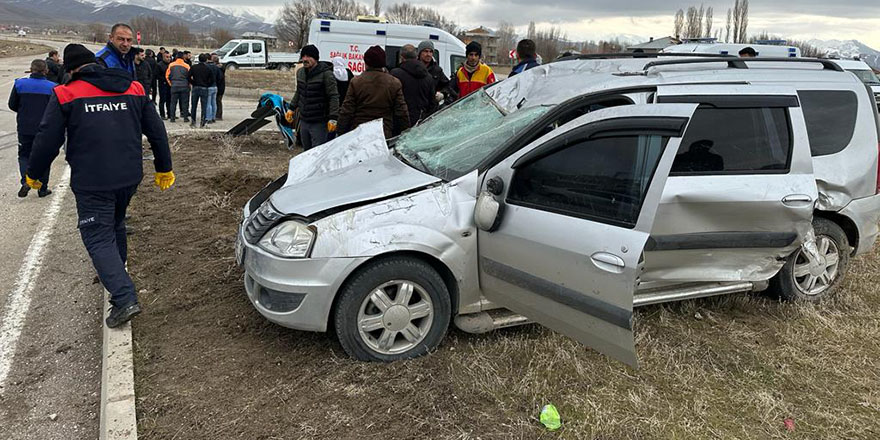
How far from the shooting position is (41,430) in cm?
299

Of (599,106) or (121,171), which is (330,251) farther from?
(599,106)

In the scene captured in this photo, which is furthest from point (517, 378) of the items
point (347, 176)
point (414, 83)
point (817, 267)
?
point (414, 83)

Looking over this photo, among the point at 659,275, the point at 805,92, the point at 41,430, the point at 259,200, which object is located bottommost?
the point at 41,430


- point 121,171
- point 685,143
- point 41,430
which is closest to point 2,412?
point 41,430

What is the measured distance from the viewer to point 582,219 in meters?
3.07

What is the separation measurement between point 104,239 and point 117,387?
1.23 m

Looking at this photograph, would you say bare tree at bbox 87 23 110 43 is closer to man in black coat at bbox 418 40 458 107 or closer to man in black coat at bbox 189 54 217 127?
man in black coat at bbox 189 54 217 127

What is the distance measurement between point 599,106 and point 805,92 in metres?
1.73

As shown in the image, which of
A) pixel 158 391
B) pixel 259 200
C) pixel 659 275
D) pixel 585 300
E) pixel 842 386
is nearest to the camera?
pixel 585 300

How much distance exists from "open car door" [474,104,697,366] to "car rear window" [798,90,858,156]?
7.03 ft

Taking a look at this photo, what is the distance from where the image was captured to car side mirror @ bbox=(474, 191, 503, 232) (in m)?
3.27

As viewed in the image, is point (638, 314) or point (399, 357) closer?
point (399, 357)

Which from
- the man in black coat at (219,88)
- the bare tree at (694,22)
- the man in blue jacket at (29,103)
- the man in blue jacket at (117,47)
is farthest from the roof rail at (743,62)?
the bare tree at (694,22)

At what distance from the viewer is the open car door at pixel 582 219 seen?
2.82 metres
